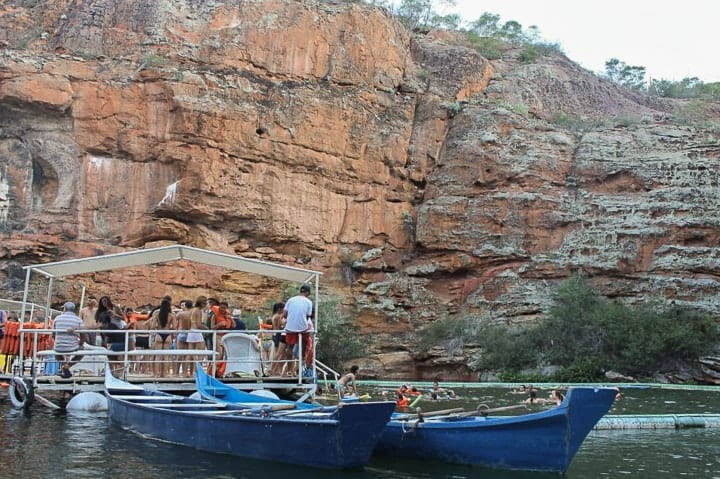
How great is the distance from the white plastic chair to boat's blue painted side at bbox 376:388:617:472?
4569mm

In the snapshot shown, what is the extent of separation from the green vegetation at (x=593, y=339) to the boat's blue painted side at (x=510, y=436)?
65.3ft

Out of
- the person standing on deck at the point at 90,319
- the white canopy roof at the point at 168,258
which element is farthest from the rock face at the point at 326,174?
the white canopy roof at the point at 168,258

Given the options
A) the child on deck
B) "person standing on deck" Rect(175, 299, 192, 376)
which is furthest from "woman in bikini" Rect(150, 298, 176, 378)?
the child on deck

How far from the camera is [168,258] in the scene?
15.9m

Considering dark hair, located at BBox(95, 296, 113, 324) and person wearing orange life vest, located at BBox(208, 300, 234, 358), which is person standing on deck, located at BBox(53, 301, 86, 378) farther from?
person wearing orange life vest, located at BBox(208, 300, 234, 358)

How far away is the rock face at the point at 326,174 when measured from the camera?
34.2m

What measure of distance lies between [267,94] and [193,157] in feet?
15.3

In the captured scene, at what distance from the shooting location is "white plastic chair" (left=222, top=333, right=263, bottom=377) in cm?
1511

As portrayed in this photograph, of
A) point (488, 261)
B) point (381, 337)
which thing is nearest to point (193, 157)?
point (381, 337)

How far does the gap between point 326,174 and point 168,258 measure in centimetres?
2231

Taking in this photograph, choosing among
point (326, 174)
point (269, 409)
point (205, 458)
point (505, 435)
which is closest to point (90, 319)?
point (205, 458)

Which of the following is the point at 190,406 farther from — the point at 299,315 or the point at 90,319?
the point at 90,319

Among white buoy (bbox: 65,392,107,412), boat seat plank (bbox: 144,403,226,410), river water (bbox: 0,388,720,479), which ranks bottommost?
river water (bbox: 0,388,720,479)

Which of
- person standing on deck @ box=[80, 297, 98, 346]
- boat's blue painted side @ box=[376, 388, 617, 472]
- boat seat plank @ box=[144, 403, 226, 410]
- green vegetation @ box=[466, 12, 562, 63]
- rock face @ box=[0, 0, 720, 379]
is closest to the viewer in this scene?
boat's blue painted side @ box=[376, 388, 617, 472]
